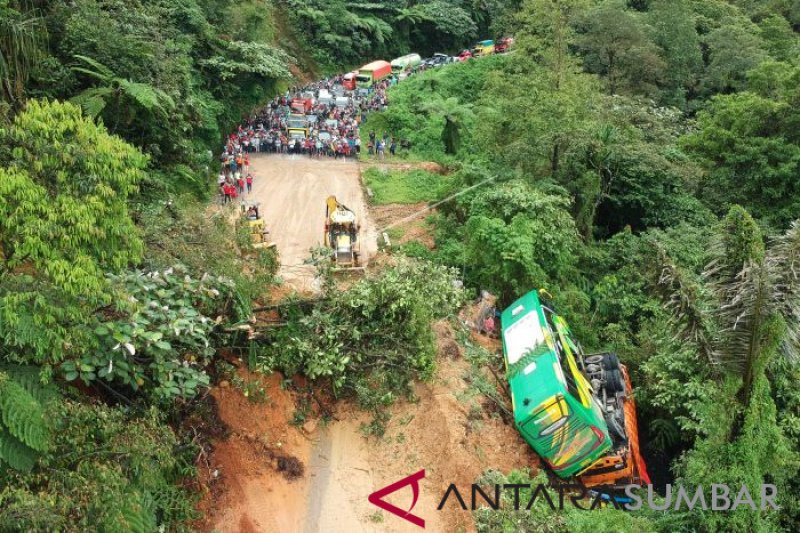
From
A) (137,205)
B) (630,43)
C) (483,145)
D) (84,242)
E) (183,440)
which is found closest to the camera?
(84,242)

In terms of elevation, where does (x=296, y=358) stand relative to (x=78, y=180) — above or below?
below

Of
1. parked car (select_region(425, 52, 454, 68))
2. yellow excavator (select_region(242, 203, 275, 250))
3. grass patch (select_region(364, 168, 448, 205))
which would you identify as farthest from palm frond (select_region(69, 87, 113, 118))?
parked car (select_region(425, 52, 454, 68))

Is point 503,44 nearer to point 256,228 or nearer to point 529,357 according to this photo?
point 256,228

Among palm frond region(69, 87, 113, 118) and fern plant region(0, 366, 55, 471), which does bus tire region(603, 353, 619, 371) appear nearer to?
fern plant region(0, 366, 55, 471)

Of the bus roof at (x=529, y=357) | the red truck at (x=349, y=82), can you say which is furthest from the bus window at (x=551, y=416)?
the red truck at (x=349, y=82)

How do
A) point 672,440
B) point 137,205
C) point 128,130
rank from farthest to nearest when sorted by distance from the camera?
point 128,130
point 137,205
point 672,440

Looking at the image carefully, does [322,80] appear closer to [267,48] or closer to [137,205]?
[267,48]

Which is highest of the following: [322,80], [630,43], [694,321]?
[694,321]

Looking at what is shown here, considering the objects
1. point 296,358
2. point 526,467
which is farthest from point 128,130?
point 526,467
